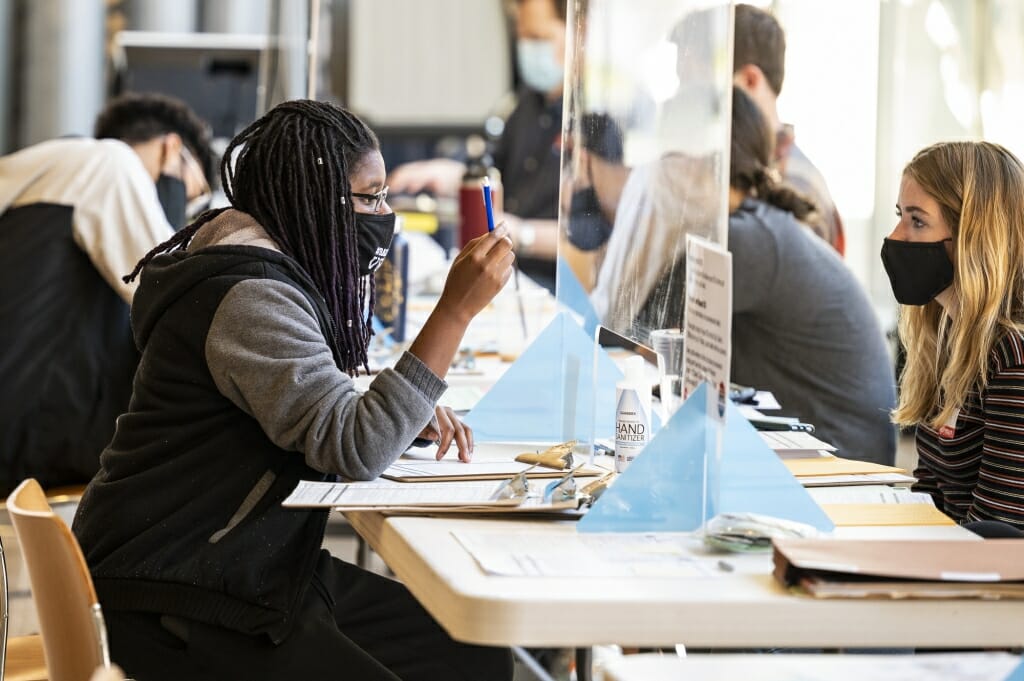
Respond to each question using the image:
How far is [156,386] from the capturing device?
5.31 feet

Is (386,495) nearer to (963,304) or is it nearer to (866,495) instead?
(866,495)

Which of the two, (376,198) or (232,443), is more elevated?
(376,198)

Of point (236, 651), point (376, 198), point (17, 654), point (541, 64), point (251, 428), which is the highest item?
point (541, 64)

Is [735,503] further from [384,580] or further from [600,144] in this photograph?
[600,144]

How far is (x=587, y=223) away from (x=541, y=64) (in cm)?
304

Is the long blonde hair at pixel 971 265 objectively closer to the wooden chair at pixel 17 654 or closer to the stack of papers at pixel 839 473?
the stack of papers at pixel 839 473

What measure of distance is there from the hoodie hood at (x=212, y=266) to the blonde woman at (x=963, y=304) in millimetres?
853

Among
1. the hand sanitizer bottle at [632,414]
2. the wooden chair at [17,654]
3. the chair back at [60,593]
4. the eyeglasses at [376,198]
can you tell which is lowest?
the wooden chair at [17,654]

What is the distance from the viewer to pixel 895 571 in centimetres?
123

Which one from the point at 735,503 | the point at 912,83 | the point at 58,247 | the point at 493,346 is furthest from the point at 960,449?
the point at 912,83

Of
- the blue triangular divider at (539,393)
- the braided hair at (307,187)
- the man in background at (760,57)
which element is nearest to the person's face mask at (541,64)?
the man in background at (760,57)

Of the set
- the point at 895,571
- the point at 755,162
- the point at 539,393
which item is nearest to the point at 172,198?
the point at 755,162

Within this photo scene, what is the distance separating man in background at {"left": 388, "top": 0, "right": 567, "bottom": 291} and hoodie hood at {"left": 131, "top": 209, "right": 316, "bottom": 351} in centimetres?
314

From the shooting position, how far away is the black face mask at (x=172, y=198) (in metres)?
3.32
